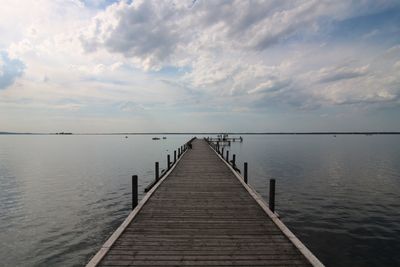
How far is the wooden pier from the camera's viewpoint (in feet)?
18.8

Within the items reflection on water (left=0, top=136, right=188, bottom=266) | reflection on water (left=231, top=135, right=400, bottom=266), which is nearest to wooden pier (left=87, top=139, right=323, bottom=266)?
reflection on water (left=0, top=136, right=188, bottom=266)

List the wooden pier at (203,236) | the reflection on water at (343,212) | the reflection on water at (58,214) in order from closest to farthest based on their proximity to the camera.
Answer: the wooden pier at (203,236) → the reflection on water at (58,214) → the reflection on water at (343,212)

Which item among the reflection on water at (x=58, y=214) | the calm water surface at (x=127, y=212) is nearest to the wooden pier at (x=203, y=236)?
the calm water surface at (x=127, y=212)

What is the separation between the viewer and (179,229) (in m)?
7.49

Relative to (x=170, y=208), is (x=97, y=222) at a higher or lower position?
lower

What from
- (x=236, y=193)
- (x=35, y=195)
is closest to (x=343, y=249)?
(x=236, y=193)

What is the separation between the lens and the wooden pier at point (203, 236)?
574cm

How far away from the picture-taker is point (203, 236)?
6.99m

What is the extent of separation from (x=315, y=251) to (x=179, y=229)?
19.6 feet

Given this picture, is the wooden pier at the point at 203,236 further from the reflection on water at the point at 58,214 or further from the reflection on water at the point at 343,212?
the reflection on water at the point at 343,212

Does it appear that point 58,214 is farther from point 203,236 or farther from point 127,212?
point 203,236

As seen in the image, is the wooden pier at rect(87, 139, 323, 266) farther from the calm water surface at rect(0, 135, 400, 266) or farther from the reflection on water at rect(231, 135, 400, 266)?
the reflection on water at rect(231, 135, 400, 266)

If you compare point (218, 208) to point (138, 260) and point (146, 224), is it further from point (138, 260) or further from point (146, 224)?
point (138, 260)

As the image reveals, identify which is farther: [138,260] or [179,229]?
[179,229]
